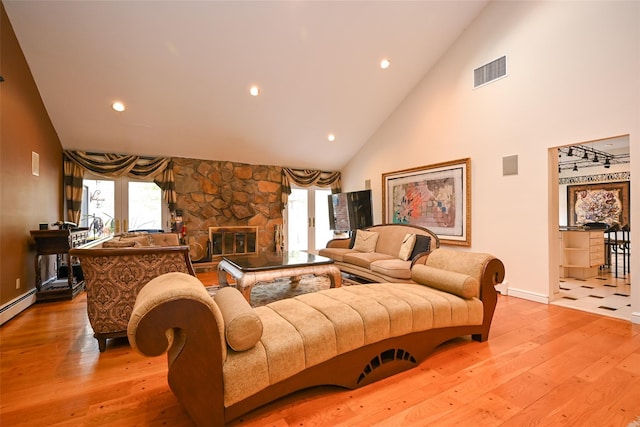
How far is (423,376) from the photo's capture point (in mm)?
1910

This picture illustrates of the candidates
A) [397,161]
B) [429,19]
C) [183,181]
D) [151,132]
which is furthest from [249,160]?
[429,19]

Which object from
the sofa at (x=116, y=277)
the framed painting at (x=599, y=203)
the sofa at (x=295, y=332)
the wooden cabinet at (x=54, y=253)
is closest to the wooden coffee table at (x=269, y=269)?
the sofa at (x=116, y=277)

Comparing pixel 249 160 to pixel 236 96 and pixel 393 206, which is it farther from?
pixel 393 206

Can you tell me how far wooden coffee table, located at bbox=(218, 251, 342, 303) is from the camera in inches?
119

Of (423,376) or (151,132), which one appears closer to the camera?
(423,376)

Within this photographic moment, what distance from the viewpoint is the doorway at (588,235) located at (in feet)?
11.5

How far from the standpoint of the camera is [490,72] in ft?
13.4

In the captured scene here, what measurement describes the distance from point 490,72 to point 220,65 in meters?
3.81

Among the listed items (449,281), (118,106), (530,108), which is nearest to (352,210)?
(530,108)

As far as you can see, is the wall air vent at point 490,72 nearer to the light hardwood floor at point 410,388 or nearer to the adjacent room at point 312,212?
the adjacent room at point 312,212

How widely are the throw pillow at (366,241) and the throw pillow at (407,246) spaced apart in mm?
681

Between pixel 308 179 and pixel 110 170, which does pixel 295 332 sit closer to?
pixel 110 170

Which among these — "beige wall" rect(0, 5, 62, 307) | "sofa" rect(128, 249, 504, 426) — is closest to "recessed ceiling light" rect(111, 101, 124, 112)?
"beige wall" rect(0, 5, 62, 307)

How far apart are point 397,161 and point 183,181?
414cm
